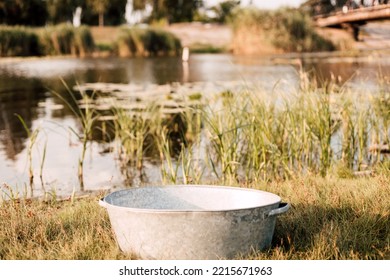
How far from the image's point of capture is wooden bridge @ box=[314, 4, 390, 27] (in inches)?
765

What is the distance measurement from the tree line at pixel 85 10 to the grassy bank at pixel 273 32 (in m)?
20.4

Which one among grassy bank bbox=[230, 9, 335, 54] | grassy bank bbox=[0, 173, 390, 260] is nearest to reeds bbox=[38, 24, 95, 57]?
grassy bank bbox=[230, 9, 335, 54]

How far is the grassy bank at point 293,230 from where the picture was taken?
3139 millimetres

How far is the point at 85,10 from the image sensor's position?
5716cm

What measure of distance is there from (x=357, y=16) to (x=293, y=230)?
66.3 ft

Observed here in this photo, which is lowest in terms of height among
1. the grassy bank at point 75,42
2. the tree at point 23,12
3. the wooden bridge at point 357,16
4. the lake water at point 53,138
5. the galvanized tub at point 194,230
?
the lake water at point 53,138

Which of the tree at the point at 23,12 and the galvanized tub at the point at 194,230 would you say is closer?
the galvanized tub at the point at 194,230

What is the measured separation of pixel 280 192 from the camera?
441 cm

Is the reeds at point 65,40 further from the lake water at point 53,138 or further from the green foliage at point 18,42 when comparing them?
the lake water at point 53,138

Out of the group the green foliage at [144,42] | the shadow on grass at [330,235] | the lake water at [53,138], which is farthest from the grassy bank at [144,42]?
the shadow on grass at [330,235]

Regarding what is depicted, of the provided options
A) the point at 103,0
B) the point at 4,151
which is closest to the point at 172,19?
the point at 103,0

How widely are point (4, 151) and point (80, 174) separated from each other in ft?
5.54

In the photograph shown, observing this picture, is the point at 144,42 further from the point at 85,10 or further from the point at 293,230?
the point at 293,230
